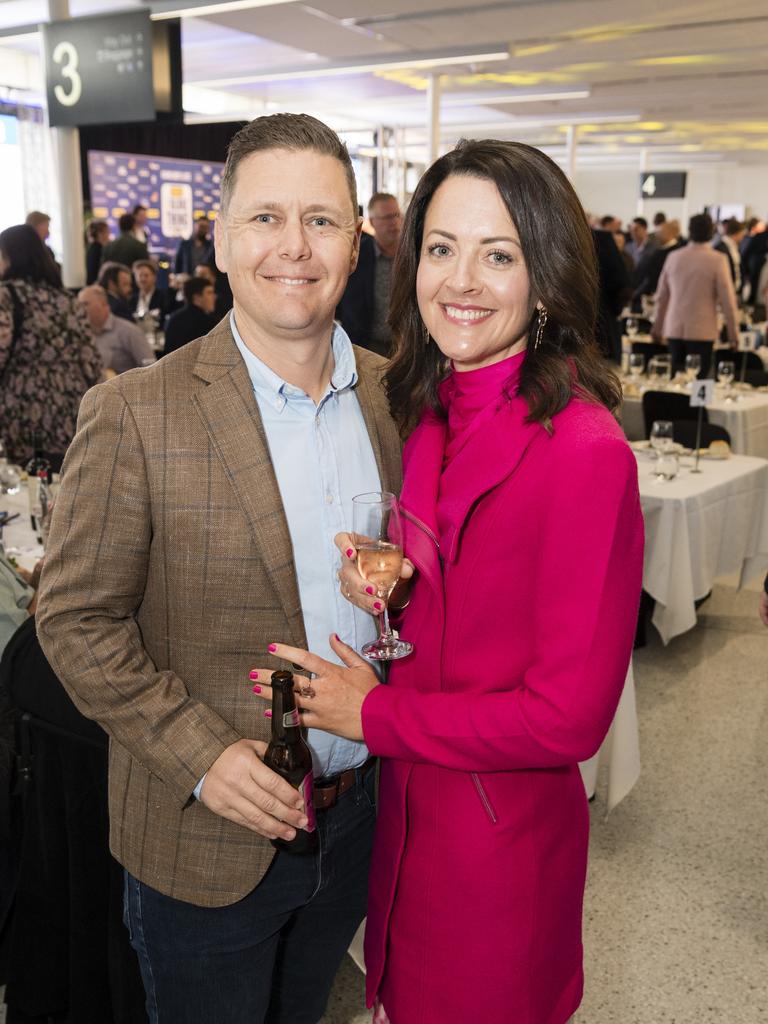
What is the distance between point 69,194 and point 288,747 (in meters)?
7.82

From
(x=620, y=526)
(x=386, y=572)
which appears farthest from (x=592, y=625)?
(x=386, y=572)

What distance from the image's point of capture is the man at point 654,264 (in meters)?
9.73

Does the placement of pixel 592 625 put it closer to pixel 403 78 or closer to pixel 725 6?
pixel 725 6

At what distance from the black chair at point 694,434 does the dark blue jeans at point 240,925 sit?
374cm

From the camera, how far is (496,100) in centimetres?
1366

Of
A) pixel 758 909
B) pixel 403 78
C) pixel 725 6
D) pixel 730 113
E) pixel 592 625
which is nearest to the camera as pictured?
pixel 592 625

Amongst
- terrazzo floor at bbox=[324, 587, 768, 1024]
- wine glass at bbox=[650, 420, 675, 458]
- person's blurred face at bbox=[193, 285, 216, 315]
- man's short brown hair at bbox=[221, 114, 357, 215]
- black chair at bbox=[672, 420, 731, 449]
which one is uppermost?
man's short brown hair at bbox=[221, 114, 357, 215]

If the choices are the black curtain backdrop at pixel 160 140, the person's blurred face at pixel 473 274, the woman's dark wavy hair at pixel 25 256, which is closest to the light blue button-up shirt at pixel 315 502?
the person's blurred face at pixel 473 274

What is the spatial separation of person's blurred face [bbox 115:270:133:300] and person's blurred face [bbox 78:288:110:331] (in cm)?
143

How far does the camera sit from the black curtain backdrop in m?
13.7

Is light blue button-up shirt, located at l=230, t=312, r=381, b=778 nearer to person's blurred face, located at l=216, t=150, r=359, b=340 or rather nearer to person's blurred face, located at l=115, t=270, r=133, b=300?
person's blurred face, located at l=216, t=150, r=359, b=340

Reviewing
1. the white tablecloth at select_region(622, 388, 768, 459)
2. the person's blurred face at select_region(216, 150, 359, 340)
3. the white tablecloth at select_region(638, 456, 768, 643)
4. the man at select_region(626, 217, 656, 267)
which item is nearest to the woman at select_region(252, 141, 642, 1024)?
the person's blurred face at select_region(216, 150, 359, 340)

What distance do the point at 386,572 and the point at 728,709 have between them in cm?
298

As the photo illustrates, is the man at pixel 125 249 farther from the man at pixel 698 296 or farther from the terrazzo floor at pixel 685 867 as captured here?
the terrazzo floor at pixel 685 867
